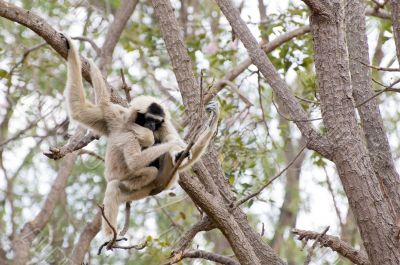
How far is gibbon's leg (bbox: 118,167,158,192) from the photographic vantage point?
515 centimetres

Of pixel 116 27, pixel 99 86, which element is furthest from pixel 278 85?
pixel 116 27

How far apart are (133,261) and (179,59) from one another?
5455 millimetres

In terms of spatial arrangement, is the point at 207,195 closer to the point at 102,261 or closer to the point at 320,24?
the point at 320,24

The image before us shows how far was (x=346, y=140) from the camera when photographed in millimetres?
4922

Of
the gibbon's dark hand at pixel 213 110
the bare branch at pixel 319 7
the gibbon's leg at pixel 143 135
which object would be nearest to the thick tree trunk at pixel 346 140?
the bare branch at pixel 319 7

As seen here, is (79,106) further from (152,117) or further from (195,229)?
(195,229)

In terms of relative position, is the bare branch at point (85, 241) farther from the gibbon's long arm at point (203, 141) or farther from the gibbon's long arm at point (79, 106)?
the gibbon's long arm at point (203, 141)

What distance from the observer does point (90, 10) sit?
11180mm

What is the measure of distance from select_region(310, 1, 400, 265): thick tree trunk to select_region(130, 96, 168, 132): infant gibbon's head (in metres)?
1.29

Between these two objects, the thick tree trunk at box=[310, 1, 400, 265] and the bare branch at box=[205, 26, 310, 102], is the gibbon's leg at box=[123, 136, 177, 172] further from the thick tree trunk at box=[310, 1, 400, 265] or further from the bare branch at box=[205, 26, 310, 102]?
the bare branch at box=[205, 26, 310, 102]

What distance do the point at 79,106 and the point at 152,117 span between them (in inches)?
22.8

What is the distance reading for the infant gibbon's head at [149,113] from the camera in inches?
209

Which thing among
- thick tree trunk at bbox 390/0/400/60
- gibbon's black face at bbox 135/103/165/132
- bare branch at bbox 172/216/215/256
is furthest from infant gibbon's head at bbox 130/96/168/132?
thick tree trunk at bbox 390/0/400/60

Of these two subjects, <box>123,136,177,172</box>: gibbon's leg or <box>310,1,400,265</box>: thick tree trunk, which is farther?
<box>123,136,177,172</box>: gibbon's leg
